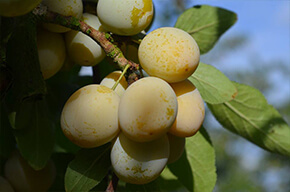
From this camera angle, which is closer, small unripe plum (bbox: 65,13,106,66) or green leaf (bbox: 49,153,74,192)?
small unripe plum (bbox: 65,13,106,66)

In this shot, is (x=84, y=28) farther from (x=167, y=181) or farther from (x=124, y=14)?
(x=167, y=181)

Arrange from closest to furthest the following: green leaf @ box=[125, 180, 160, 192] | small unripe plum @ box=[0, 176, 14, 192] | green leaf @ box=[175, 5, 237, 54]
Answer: green leaf @ box=[125, 180, 160, 192]
small unripe plum @ box=[0, 176, 14, 192]
green leaf @ box=[175, 5, 237, 54]

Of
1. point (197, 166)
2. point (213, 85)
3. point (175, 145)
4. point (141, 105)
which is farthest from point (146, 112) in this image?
point (197, 166)

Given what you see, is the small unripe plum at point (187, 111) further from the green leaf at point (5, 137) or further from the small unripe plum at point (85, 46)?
the green leaf at point (5, 137)

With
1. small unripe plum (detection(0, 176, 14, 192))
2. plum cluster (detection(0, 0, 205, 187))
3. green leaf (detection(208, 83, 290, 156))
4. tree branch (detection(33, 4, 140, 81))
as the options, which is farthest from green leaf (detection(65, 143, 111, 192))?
green leaf (detection(208, 83, 290, 156))

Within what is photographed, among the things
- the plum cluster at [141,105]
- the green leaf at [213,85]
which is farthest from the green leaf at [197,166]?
the plum cluster at [141,105]

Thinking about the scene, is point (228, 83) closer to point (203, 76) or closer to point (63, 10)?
point (203, 76)

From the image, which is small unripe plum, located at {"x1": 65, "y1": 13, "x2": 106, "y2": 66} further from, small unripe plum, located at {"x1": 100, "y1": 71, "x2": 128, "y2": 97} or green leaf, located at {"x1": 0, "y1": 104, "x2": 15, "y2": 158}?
green leaf, located at {"x1": 0, "y1": 104, "x2": 15, "y2": 158}
